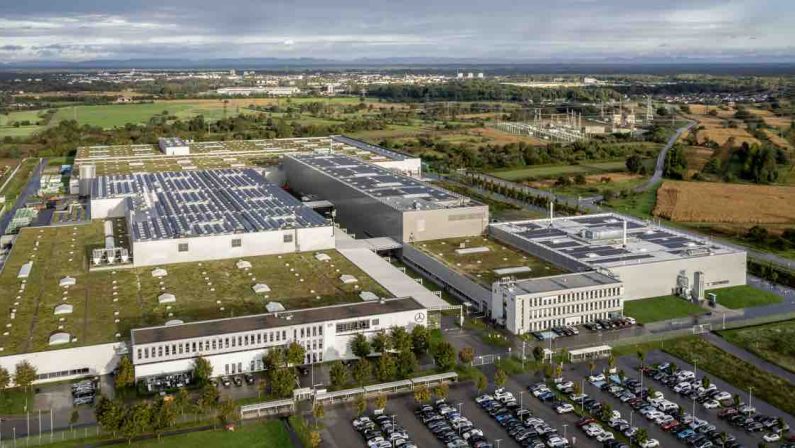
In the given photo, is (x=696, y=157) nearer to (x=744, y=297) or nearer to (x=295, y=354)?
(x=744, y=297)

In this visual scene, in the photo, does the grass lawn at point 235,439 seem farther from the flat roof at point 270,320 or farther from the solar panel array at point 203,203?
the solar panel array at point 203,203

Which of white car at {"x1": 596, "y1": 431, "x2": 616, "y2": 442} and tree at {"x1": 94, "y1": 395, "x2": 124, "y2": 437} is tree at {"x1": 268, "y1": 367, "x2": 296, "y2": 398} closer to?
tree at {"x1": 94, "y1": 395, "x2": 124, "y2": 437}

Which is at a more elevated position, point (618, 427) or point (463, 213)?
point (463, 213)

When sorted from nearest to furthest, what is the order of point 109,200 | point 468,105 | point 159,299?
point 159,299
point 109,200
point 468,105

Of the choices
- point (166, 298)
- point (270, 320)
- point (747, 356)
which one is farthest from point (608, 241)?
point (166, 298)

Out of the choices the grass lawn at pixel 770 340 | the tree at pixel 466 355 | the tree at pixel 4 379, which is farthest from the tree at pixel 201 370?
the grass lawn at pixel 770 340

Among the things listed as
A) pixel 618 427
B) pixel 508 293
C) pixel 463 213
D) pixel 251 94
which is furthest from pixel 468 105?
pixel 618 427

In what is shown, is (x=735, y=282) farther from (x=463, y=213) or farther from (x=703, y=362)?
(x=463, y=213)
